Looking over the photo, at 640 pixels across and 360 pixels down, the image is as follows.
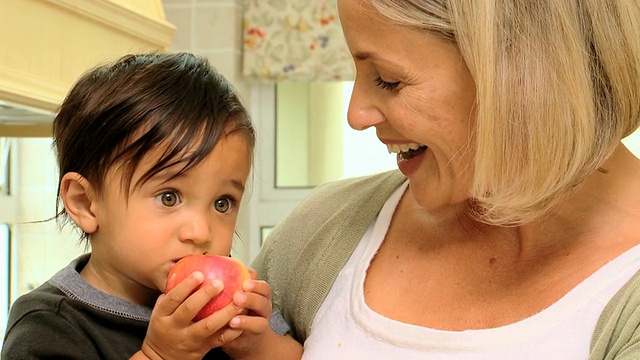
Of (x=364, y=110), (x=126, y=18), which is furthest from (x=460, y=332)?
(x=126, y=18)

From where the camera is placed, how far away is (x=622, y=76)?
1.06 m

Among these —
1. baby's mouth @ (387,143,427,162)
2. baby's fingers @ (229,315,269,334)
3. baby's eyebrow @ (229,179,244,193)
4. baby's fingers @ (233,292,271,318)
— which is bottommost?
baby's fingers @ (229,315,269,334)

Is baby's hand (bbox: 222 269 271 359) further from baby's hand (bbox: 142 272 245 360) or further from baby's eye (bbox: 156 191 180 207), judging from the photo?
baby's eye (bbox: 156 191 180 207)

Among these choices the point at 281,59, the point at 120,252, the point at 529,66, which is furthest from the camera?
the point at 281,59

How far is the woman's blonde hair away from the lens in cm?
105

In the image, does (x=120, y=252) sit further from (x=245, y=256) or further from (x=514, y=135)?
(x=245, y=256)

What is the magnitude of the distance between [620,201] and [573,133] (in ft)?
0.43

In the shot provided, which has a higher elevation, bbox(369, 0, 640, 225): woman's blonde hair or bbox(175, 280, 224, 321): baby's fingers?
bbox(369, 0, 640, 225): woman's blonde hair

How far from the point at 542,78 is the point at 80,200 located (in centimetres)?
66

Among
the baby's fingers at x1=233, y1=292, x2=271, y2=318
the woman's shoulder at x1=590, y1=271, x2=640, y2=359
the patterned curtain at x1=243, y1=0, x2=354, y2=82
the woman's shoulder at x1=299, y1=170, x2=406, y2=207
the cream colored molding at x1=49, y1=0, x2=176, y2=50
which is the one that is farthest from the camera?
the patterned curtain at x1=243, y1=0, x2=354, y2=82

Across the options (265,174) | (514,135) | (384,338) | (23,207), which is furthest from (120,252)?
(265,174)

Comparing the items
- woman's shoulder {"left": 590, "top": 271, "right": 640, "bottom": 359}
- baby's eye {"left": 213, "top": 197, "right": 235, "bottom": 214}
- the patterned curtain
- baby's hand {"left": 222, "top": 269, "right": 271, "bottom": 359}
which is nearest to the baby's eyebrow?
baby's eye {"left": 213, "top": 197, "right": 235, "bottom": 214}

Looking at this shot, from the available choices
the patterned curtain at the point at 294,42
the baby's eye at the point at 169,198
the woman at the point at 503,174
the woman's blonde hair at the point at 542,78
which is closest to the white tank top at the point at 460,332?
the woman at the point at 503,174

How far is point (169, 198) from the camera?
1225mm
